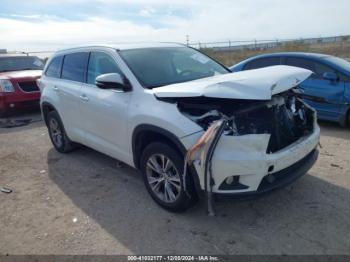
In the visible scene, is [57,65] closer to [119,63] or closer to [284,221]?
[119,63]

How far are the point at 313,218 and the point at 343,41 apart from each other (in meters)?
45.4

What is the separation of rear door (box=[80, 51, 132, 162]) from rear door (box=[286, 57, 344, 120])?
3.84 metres

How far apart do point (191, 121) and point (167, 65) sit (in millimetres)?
1364

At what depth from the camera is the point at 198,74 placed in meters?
4.45

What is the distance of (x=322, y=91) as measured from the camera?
21.9 feet

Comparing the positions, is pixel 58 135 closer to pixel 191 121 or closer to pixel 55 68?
pixel 55 68

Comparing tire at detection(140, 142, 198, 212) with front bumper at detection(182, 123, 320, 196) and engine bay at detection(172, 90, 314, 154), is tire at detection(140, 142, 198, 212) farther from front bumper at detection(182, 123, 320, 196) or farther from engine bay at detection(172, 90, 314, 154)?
engine bay at detection(172, 90, 314, 154)

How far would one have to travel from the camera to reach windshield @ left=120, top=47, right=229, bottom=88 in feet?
13.3

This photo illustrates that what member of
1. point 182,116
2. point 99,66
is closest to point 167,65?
point 99,66

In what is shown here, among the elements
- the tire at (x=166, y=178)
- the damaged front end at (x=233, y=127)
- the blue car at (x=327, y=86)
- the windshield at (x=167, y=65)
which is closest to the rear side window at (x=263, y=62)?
the blue car at (x=327, y=86)

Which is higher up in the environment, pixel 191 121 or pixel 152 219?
pixel 191 121

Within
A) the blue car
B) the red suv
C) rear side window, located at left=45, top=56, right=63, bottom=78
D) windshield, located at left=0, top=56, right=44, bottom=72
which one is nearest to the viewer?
rear side window, located at left=45, top=56, right=63, bottom=78

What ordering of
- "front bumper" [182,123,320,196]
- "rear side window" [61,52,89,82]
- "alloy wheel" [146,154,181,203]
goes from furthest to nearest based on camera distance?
1. "rear side window" [61,52,89,82]
2. "alloy wheel" [146,154,181,203]
3. "front bumper" [182,123,320,196]

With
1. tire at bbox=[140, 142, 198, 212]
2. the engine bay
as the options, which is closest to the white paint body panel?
the engine bay
